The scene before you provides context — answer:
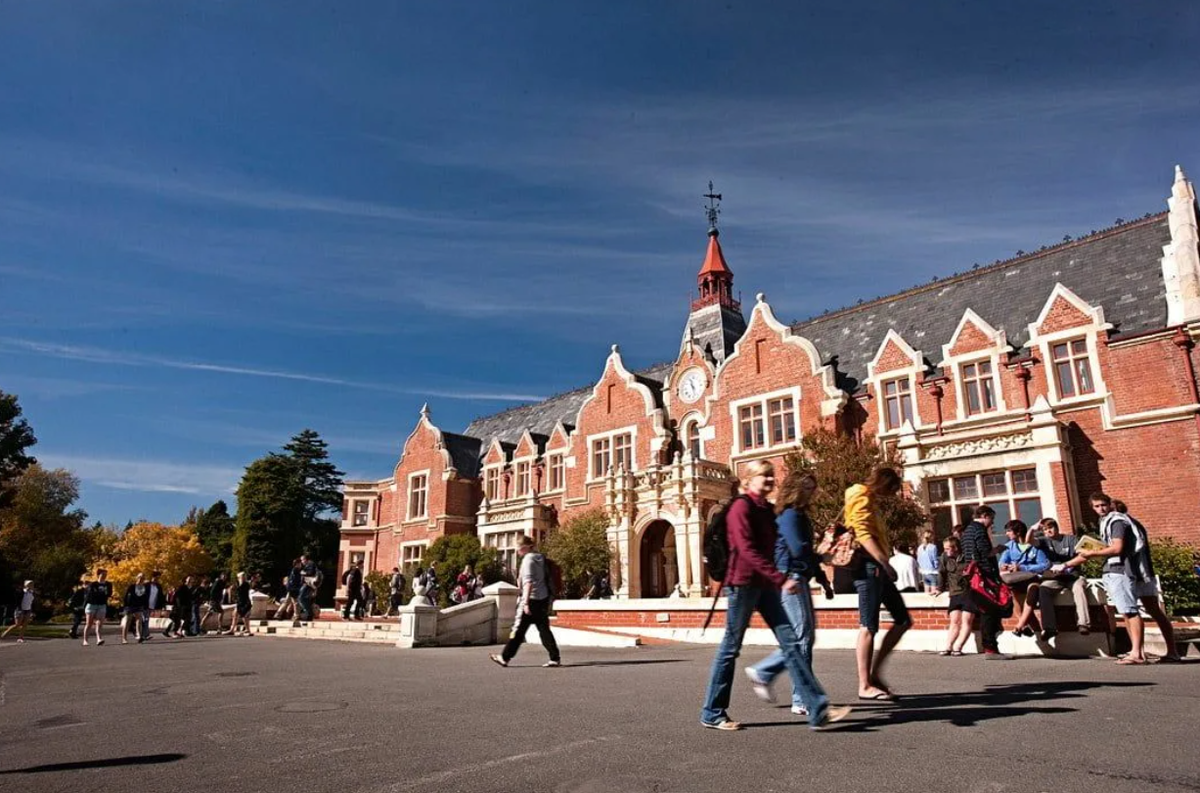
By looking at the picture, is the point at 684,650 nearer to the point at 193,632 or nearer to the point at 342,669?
the point at 342,669

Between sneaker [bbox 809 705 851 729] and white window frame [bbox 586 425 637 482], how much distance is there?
25.3 m

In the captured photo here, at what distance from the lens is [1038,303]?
23.7m

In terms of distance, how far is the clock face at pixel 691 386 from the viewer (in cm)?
3039

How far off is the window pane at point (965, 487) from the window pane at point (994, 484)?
0.24 meters

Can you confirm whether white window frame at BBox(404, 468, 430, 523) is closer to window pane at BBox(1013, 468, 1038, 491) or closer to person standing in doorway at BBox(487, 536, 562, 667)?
window pane at BBox(1013, 468, 1038, 491)

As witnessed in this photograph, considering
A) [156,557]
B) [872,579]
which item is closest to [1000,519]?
[872,579]

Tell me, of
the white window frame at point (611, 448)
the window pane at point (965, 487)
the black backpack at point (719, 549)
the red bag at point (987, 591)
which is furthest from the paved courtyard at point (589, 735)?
the white window frame at point (611, 448)

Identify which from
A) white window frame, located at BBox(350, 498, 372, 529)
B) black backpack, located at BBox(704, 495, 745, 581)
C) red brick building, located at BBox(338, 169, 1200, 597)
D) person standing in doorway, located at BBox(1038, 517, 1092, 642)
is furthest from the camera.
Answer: white window frame, located at BBox(350, 498, 372, 529)

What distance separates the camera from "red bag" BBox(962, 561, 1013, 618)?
9867 mm

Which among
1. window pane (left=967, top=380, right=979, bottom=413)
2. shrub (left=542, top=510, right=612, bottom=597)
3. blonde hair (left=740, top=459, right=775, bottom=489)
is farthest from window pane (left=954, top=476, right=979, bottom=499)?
blonde hair (left=740, top=459, right=775, bottom=489)

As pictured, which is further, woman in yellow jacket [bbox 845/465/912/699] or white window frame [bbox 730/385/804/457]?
white window frame [bbox 730/385/804/457]

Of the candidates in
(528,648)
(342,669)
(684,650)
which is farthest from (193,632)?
(684,650)

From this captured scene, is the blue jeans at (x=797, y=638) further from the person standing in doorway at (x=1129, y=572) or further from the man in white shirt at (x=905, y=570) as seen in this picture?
the man in white shirt at (x=905, y=570)

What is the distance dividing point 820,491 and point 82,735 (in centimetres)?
1782
